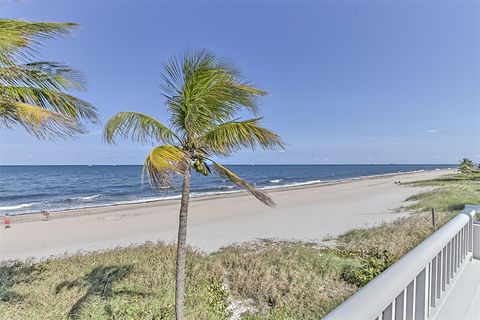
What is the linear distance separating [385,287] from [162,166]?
7.85 ft

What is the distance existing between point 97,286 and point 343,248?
612 centimetres

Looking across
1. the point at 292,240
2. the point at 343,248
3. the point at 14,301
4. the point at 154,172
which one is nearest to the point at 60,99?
the point at 154,172

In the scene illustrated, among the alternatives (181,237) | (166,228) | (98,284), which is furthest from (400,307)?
(166,228)

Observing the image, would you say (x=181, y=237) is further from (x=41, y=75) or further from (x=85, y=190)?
(x=85, y=190)

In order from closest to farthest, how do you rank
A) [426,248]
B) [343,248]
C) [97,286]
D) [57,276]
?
[426,248], [97,286], [57,276], [343,248]

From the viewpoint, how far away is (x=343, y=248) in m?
8.64

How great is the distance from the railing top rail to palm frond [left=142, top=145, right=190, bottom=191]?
228 cm

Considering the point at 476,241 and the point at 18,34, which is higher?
the point at 18,34

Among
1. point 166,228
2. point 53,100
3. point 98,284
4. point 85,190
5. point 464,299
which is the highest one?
point 53,100

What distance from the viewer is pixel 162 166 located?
10.5ft

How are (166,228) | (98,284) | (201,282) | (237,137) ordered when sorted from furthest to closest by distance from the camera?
(166,228)
(201,282)
(98,284)
(237,137)

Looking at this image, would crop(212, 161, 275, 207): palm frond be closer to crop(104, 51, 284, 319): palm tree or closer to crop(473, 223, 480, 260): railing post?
crop(104, 51, 284, 319): palm tree

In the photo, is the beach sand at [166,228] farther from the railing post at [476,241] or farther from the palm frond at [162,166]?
the railing post at [476,241]

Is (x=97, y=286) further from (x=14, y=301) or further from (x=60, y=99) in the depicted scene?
(x=60, y=99)
